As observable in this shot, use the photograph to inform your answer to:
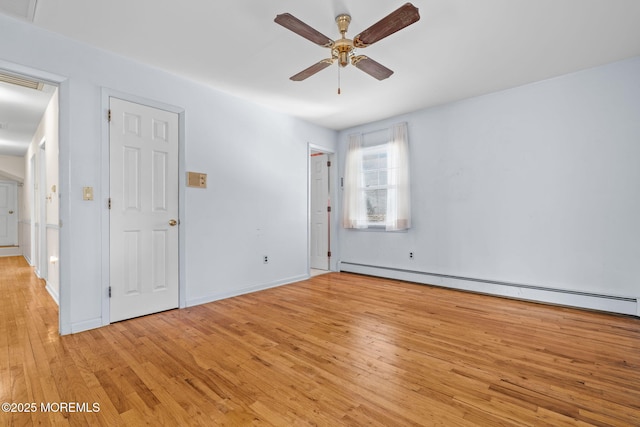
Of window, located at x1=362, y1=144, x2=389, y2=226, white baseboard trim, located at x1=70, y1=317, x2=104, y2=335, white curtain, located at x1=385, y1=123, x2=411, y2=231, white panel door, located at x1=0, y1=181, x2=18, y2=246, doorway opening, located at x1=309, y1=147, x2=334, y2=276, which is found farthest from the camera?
white panel door, located at x1=0, y1=181, x2=18, y2=246

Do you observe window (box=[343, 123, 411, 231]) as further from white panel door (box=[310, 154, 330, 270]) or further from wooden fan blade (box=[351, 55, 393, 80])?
wooden fan blade (box=[351, 55, 393, 80])

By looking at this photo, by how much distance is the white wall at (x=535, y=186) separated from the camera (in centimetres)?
316

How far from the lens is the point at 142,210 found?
3154 mm

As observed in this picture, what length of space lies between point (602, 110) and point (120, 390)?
17.2 ft

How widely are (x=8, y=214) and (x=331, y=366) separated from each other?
10.8 meters

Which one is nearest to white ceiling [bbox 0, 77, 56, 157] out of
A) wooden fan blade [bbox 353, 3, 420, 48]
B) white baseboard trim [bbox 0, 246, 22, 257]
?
white baseboard trim [bbox 0, 246, 22, 257]

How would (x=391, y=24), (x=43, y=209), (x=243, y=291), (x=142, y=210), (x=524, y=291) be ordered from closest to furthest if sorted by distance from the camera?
(x=391, y=24) < (x=142, y=210) < (x=524, y=291) < (x=243, y=291) < (x=43, y=209)

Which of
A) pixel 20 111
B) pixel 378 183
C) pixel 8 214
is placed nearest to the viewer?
pixel 20 111

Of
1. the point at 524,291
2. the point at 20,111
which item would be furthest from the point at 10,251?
the point at 524,291

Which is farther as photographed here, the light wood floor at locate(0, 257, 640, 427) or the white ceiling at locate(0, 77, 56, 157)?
the white ceiling at locate(0, 77, 56, 157)

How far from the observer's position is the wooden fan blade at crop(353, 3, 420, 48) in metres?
1.81

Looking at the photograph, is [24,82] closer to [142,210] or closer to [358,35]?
[142,210]

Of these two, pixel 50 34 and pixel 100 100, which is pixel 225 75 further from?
pixel 50 34

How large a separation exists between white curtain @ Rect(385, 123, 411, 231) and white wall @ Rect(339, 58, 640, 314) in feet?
0.50
